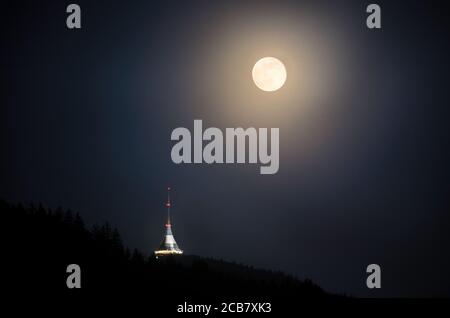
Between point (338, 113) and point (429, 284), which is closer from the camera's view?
point (429, 284)

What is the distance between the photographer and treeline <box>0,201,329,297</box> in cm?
4038

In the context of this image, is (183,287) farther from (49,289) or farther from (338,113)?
(338,113)

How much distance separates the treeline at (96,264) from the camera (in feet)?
132

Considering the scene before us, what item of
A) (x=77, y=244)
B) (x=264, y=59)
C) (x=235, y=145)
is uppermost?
(x=264, y=59)

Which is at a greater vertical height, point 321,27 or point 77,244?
point 321,27

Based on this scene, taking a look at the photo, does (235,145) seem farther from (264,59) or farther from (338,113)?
(338,113)

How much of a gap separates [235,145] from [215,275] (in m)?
7.90

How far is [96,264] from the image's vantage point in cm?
4341
